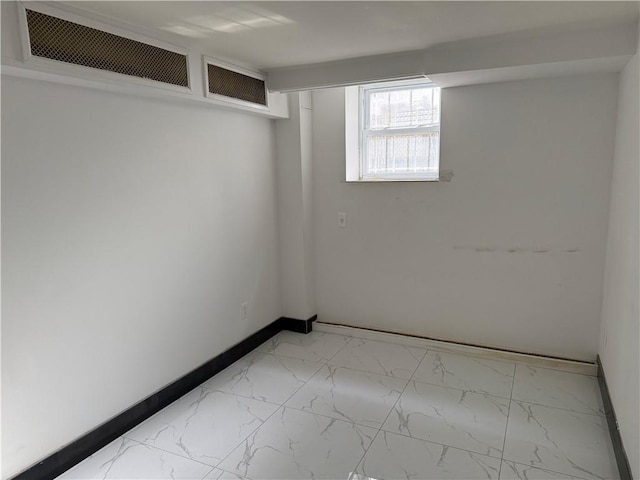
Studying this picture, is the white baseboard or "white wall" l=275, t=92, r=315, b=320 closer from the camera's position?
the white baseboard

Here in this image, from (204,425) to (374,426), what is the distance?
37.7 inches

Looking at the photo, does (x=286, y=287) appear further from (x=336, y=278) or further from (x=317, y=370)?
(x=317, y=370)

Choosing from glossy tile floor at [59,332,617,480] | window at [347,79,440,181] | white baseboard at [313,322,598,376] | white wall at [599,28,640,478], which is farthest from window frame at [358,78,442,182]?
glossy tile floor at [59,332,617,480]

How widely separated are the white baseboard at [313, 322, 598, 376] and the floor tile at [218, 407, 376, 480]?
121 centimetres

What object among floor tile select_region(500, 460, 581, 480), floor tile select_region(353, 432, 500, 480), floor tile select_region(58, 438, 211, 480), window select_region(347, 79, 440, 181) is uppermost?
window select_region(347, 79, 440, 181)

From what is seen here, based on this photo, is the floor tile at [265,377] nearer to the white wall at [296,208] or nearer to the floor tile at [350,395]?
the floor tile at [350,395]

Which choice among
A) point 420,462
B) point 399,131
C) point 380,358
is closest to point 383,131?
point 399,131

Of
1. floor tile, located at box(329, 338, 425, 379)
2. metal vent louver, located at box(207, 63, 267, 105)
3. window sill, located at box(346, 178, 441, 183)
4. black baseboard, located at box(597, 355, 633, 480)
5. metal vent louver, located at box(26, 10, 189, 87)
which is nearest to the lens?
metal vent louver, located at box(26, 10, 189, 87)

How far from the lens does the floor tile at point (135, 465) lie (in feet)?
6.69

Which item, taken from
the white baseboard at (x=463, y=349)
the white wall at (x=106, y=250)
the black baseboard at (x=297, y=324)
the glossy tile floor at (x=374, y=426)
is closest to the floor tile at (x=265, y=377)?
the glossy tile floor at (x=374, y=426)

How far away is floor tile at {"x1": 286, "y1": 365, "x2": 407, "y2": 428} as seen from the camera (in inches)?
99.4

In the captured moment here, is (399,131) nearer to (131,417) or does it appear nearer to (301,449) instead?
(301,449)

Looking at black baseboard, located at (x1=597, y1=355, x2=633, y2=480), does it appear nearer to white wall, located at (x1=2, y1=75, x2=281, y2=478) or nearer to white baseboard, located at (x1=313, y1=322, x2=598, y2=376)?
white baseboard, located at (x1=313, y1=322, x2=598, y2=376)

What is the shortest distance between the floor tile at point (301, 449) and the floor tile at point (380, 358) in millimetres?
708
